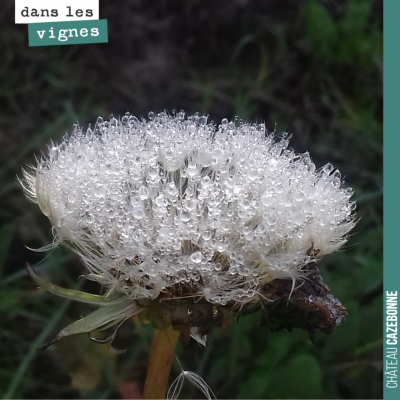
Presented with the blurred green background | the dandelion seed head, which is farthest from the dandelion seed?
the blurred green background

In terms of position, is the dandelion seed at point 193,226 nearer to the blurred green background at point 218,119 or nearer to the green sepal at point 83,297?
the green sepal at point 83,297

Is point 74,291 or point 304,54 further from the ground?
point 304,54

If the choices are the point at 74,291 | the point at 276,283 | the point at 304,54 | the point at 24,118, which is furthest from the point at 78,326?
the point at 304,54

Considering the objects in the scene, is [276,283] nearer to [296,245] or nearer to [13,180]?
[296,245]

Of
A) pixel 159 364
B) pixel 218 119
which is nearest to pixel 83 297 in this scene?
pixel 159 364

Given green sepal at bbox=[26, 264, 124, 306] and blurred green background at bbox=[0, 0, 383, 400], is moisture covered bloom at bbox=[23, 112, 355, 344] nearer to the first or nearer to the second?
green sepal at bbox=[26, 264, 124, 306]

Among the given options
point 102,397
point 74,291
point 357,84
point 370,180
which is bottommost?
point 102,397

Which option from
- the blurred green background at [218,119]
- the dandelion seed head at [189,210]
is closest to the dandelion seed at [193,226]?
the dandelion seed head at [189,210]
